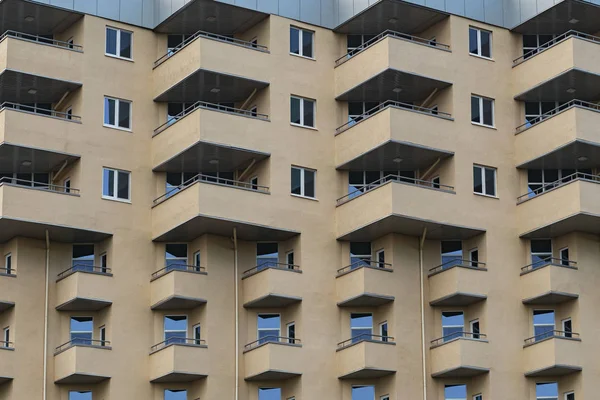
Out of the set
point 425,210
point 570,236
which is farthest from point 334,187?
point 570,236

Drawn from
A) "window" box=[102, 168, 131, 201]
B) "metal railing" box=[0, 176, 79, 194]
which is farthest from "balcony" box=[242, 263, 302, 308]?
"metal railing" box=[0, 176, 79, 194]

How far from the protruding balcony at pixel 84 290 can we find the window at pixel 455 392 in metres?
13.6

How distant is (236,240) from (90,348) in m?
7.34

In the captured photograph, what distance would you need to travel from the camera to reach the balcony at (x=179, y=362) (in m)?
81.6

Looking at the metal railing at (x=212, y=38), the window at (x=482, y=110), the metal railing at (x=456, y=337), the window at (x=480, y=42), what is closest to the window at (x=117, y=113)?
the metal railing at (x=212, y=38)

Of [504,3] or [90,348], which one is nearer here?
[90,348]

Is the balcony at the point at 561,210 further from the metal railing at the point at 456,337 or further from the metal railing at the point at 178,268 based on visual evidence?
the metal railing at the point at 178,268

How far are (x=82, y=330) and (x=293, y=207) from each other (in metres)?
9.61

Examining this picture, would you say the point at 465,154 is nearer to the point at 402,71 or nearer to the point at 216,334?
the point at 402,71

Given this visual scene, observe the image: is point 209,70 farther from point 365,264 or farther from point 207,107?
point 365,264

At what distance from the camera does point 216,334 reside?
83000mm

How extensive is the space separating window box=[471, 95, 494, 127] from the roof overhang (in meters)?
3.76

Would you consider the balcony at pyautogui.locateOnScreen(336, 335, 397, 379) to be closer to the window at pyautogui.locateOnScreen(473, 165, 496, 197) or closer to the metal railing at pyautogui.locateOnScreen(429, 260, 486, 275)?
the metal railing at pyautogui.locateOnScreen(429, 260, 486, 275)

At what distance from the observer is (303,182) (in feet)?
281
